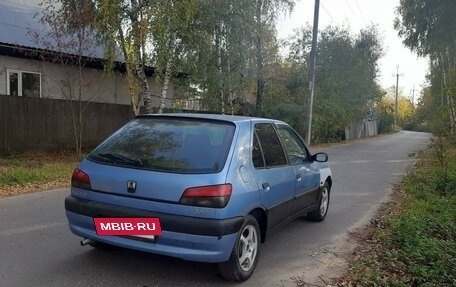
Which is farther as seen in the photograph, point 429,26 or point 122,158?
point 429,26

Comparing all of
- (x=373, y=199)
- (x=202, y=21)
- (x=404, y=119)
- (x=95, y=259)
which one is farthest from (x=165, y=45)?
(x=404, y=119)

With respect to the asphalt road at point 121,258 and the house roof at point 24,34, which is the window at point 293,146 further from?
the house roof at point 24,34

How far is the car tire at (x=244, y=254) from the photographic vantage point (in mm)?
3779

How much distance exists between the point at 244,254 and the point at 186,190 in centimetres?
98

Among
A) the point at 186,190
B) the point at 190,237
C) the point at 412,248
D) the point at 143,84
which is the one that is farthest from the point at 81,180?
the point at 143,84

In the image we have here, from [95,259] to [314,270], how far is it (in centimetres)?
232

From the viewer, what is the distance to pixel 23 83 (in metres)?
14.1

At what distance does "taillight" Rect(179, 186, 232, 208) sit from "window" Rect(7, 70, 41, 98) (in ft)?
40.7

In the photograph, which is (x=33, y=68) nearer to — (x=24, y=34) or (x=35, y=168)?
(x=24, y=34)

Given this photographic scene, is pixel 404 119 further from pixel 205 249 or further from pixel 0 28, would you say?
pixel 205 249

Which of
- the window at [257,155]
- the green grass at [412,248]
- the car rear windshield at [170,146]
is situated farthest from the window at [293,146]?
the green grass at [412,248]

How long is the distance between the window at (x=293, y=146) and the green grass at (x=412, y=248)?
4.46 ft

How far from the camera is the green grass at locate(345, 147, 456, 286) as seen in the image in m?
4.11

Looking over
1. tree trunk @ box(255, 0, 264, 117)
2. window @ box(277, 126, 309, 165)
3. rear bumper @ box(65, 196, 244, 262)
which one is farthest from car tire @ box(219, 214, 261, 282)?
tree trunk @ box(255, 0, 264, 117)
